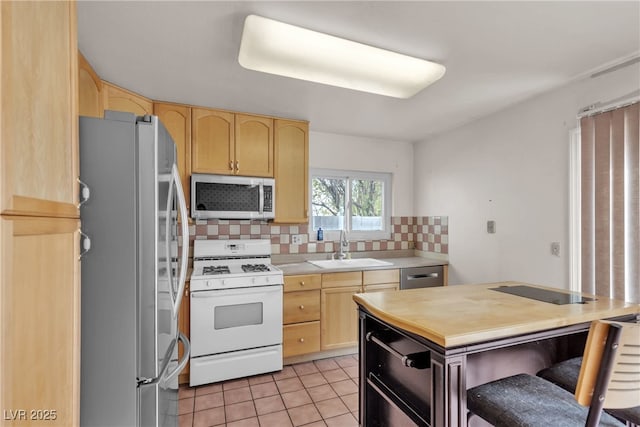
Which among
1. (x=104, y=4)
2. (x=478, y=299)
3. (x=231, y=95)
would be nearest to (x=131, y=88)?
(x=231, y=95)

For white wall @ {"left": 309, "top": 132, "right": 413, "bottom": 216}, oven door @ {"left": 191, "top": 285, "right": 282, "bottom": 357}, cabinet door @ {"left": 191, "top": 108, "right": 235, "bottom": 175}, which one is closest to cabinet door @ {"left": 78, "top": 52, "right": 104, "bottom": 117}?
cabinet door @ {"left": 191, "top": 108, "right": 235, "bottom": 175}

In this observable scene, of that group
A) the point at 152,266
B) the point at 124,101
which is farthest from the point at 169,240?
the point at 124,101

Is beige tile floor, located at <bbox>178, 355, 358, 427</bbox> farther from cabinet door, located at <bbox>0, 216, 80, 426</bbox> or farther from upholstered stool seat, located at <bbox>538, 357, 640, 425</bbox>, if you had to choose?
cabinet door, located at <bbox>0, 216, 80, 426</bbox>

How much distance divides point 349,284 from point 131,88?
234 cm

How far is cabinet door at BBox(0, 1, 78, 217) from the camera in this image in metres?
0.55

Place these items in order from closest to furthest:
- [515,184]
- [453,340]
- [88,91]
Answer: [453,340], [88,91], [515,184]

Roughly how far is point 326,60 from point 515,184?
1885 mm

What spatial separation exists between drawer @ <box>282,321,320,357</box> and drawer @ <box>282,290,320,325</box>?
54mm

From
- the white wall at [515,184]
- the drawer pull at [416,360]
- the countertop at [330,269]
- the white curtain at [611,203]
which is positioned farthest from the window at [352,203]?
the drawer pull at [416,360]

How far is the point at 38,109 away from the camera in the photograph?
0.67 m

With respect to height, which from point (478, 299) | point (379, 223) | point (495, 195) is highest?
point (495, 195)

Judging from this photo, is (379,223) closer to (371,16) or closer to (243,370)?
(243,370)

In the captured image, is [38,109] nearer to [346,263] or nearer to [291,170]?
[291,170]

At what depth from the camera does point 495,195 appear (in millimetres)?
2727
